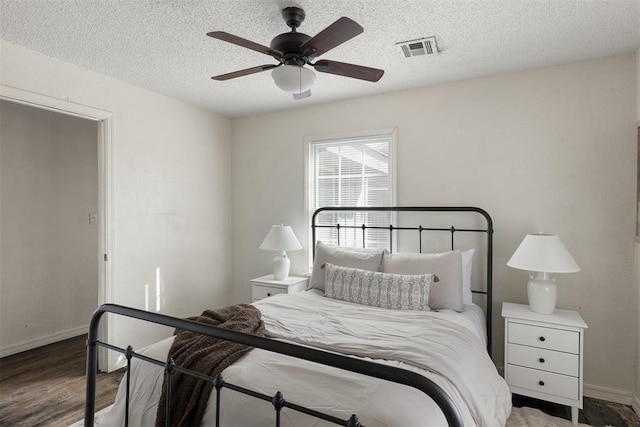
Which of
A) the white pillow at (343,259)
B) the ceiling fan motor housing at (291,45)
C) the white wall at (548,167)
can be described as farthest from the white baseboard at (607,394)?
the ceiling fan motor housing at (291,45)

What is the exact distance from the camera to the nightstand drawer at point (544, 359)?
2.40 m

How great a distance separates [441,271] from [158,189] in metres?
2.69

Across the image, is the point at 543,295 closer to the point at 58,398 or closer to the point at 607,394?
the point at 607,394

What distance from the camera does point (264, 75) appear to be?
3.08 metres

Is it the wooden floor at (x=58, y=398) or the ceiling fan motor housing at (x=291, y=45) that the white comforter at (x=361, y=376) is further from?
the ceiling fan motor housing at (x=291, y=45)

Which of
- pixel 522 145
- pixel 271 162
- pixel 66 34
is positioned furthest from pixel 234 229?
pixel 522 145

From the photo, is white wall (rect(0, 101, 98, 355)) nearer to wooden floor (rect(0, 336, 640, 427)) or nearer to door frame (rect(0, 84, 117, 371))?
wooden floor (rect(0, 336, 640, 427))

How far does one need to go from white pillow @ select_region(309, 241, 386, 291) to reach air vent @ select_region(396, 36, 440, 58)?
1.55 meters

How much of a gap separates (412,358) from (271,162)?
117 inches

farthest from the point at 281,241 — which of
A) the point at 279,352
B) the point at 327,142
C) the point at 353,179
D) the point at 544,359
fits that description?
the point at 279,352

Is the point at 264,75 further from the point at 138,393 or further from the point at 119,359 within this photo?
the point at 119,359

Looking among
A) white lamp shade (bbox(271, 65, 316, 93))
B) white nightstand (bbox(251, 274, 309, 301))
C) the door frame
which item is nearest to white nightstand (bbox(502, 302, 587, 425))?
white nightstand (bbox(251, 274, 309, 301))

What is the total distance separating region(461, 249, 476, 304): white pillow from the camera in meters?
2.84

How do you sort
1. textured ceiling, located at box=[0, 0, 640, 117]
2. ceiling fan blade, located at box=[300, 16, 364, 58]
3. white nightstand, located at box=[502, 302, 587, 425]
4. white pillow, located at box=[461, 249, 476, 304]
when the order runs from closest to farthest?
ceiling fan blade, located at box=[300, 16, 364, 58], textured ceiling, located at box=[0, 0, 640, 117], white nightstand, located at box=[502, 302, 587, 425], white pillow, located at box=[461, 249, 476, 304]
